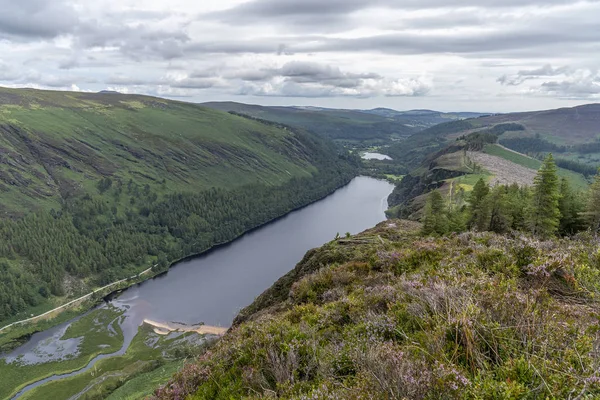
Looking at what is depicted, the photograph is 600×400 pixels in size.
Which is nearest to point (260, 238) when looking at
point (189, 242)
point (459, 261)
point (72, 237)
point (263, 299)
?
point (189, 242)

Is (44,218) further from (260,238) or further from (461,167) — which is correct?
(461,167)

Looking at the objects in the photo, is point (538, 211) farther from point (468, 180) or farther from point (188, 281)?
point (188, 281)

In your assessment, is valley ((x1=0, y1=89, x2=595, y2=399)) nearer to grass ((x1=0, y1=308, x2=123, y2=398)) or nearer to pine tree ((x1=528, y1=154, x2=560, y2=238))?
grass ((x1=0, y1=308, x2=123, y2=398))

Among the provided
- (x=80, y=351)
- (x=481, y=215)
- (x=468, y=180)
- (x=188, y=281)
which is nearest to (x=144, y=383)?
(x=80, y=351)

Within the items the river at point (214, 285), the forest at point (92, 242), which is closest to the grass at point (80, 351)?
the river at point (214, 285)

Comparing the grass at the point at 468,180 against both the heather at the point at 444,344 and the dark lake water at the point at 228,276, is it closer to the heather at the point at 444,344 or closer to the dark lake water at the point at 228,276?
the dark lake water at the point at 228,276

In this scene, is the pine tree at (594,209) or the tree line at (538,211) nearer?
the pine tree at (594,209)

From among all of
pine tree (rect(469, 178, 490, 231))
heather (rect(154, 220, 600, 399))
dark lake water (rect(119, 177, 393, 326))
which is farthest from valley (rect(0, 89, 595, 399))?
pine tree (rect(469, 178, 490, 231))
